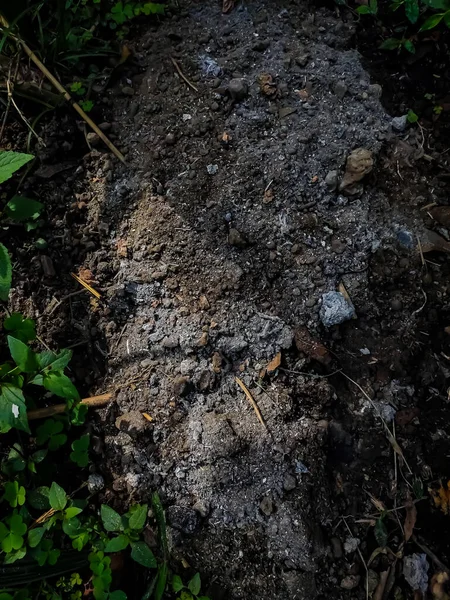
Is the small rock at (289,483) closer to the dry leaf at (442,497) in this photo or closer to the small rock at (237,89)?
the dry leaf at (442,497)

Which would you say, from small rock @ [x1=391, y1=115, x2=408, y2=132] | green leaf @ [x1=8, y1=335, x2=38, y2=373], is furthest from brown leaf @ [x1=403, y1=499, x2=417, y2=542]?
small rock @ [x1=391, y1=115, x2=408, y2=132]

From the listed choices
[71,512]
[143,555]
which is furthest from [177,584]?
[71,512]

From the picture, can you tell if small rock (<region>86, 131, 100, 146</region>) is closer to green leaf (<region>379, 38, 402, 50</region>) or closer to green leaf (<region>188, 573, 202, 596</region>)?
green leaf (<region>379, 38, 402, 50</region>)

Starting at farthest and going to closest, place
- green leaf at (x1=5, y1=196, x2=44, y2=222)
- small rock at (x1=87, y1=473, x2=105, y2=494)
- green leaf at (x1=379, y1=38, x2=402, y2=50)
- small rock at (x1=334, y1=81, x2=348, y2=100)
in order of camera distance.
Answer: green leaf at (x1=379, y1=38, x2=402, y2=50) → small rock at (x1=334, y1=81, x2=348, y2=100) → green leaf at (x1=5, y1=196, x2=44, y2=222) → small rock at (x1=87, y1=473, x2=105, y2=494)

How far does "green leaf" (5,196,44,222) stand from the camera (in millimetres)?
1852

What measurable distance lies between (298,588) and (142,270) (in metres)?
1.15

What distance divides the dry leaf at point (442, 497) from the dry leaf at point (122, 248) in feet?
4.33

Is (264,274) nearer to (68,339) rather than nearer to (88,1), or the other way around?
(68,339)

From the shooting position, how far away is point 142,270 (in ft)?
6.21

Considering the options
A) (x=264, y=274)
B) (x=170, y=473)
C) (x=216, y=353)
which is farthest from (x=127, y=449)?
(x=264, y=274)

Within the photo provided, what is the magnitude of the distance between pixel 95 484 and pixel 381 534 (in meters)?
0.93

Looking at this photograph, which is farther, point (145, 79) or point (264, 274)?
point (145, 79)

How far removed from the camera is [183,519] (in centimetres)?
161

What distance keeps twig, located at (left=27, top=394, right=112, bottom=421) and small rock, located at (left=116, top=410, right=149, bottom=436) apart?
86 mm
